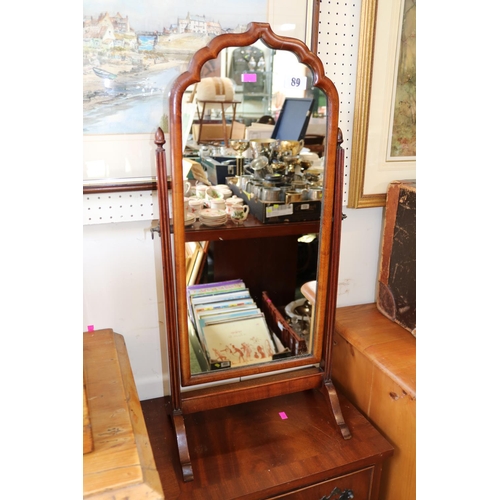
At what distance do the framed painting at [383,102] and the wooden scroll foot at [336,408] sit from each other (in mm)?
567

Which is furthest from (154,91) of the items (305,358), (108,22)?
(305,358)

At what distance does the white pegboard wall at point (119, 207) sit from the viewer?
3.99 ft

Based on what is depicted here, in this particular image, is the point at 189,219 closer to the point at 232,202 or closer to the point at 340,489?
the point at 232,202

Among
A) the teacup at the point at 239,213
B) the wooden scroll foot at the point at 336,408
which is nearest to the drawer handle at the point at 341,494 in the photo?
the wooden scroll foot at the point at 336,408

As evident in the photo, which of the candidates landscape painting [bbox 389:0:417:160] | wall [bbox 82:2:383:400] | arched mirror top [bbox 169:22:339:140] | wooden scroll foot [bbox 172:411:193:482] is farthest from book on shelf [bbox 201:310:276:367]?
landscape painting [bbox 389:0:417:160]

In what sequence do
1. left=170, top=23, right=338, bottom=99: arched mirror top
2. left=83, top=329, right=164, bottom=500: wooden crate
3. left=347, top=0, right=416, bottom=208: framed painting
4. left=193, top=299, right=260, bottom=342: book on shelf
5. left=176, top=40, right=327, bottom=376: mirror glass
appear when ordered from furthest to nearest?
left=347, top=0, right=416, bottom=208: framed painting < left=193, top=299, right=260, bottom=342: book on shelf < left=176, top=40, right=327, bottom=376: mirror glass < left=170, top=23, right=338, bottom=99: arched mirror top < left=83, top=329, right=164, bottom=500: wooden crate

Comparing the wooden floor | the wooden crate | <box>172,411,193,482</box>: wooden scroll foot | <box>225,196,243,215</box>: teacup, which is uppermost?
<box>225,196,243,215</box>: teacup

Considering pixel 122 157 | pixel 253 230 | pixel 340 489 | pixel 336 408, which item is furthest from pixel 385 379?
pixel 122 157

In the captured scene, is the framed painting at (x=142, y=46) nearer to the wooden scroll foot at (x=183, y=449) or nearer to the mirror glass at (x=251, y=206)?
the mirror glass at (x=251, y=206)

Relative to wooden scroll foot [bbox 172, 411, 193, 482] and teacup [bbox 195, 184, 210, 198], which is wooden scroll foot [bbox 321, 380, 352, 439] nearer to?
wooden scroll foot [bbox 172, 411, 193, 482]

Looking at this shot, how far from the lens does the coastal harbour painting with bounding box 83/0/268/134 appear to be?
1.07 m

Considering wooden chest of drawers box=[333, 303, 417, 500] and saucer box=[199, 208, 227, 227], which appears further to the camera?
wooden chest of drawers box=[333, 303, 417, 500]
